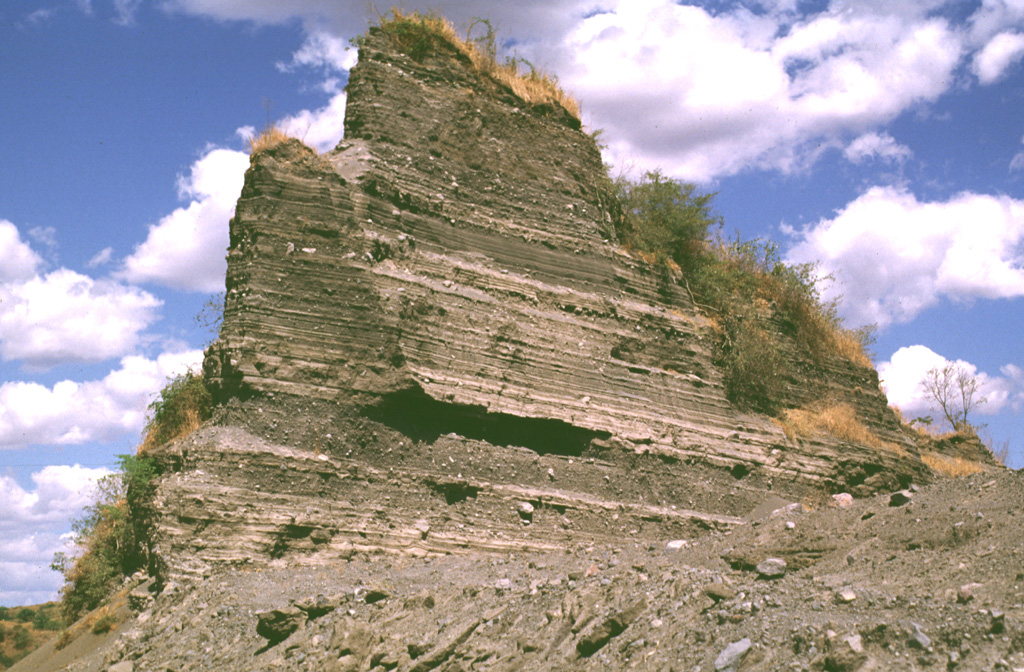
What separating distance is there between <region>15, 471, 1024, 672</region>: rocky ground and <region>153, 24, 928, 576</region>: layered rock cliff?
2.60 feet

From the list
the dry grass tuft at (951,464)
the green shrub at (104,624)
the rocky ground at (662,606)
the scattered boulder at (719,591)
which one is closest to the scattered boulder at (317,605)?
the rocky ground at (662,606)

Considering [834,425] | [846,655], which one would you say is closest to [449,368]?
[846,655]

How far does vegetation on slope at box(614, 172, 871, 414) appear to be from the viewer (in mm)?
14812

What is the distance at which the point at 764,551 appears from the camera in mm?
7938

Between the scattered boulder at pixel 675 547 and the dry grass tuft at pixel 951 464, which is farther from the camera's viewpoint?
the dry grass tuft at pixel 951 464

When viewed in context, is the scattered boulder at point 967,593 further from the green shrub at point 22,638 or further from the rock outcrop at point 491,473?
the green shrub at point 22,638

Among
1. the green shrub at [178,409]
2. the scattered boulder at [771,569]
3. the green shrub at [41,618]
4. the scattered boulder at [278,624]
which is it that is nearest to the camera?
the scattered boulder at [771,569]

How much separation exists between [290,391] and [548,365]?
4.06 metres

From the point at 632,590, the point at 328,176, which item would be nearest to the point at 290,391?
the point at 328,176

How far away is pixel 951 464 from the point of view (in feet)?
63.8

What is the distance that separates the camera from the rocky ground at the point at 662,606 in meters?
5.51

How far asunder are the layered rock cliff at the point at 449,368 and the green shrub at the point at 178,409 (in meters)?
2.54

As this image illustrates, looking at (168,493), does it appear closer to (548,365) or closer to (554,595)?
(554,595)

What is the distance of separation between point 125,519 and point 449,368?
5544mm
